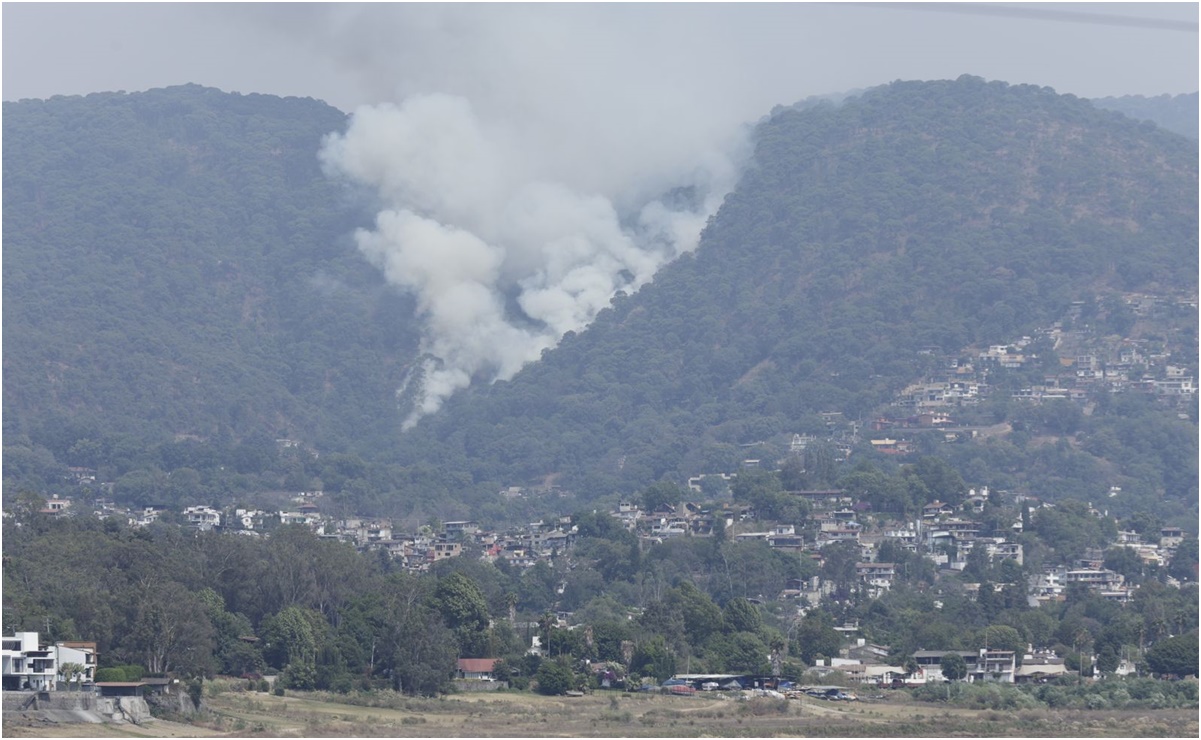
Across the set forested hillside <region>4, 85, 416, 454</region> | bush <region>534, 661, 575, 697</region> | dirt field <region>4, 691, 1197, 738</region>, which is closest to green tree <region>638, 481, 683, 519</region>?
forested hillside <region>4, 85, 416, 454</region>

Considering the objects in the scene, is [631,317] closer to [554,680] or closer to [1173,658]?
[1173,658]

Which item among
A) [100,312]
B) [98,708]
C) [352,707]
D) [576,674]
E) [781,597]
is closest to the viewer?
[98,708]

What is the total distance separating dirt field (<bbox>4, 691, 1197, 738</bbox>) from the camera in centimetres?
5156

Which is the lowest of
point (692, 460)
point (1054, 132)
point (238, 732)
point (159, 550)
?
point (238, 732)

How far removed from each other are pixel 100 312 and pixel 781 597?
204 feet

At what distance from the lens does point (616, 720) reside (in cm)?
5666

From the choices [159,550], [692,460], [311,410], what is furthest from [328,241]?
[159,550]

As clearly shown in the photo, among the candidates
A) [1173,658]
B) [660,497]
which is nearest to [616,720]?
[1173,658]

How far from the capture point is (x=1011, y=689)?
67.8 m

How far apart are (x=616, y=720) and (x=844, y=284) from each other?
90143 mm

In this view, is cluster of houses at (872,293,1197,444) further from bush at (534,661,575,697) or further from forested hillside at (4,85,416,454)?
bush at (534,661,575,697)

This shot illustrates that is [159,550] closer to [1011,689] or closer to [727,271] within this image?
[1011,689]

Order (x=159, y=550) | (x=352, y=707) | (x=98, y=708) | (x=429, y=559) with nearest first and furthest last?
(x=98, y=708)
(x=352, y=707)
(x=159, y=550)
(x=429, y=559)

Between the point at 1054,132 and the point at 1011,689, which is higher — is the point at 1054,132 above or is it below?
above
